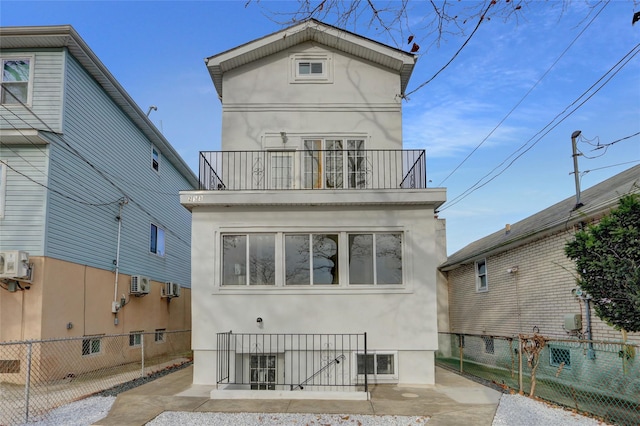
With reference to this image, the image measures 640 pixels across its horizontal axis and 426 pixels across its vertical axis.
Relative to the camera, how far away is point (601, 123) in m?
10.8

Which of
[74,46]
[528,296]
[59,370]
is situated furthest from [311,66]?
[59,370]

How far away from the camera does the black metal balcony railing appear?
1083cm

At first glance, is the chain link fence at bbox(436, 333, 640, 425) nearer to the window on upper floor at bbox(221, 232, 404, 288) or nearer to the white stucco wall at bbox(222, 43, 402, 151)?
the window on upper floor at bbox(221, 232, 404, 288)

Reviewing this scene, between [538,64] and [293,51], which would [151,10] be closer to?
[293,51]

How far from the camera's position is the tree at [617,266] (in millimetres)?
5508

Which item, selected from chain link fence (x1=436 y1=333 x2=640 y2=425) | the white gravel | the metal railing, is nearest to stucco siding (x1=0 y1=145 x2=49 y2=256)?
the white gravel

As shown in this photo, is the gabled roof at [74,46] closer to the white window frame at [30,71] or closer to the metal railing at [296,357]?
the white window frame at [30,71]

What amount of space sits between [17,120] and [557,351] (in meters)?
12.7

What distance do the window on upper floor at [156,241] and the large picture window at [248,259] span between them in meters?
7.74

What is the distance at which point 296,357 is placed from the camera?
9445mm

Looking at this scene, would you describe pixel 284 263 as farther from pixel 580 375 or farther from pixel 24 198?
pixel 580 375

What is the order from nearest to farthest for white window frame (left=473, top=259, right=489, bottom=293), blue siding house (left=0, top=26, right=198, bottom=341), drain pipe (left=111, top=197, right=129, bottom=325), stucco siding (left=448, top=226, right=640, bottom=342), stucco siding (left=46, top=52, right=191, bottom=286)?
stucco siding (left=448, top=226, right=640, bottom=342)
blue siding house (left=0, top=26, right=198, bottom=341)
stucco siding (left=46, top=52, right=191, bottom=286)
drain pipe (left=111, top=197, right=129, bottom=325)
white window frame (left=473, top=259, right=489, bottom=293)

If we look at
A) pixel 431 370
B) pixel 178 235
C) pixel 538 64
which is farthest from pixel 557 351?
pixel 178 235

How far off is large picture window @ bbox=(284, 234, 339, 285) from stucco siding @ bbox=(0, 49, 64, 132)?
19.8 feet
